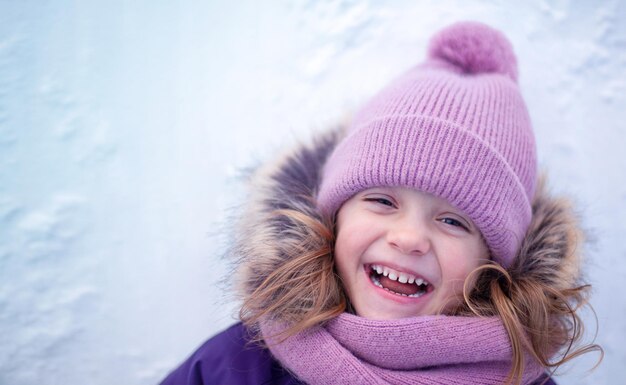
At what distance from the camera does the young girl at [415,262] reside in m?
0.99

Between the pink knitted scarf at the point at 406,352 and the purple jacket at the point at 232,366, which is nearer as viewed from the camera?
the pink knitted scarf at the point at 406,352

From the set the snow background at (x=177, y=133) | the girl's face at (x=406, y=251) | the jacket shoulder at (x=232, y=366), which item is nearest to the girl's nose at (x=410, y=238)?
the girl's face at (x=406, y=251)

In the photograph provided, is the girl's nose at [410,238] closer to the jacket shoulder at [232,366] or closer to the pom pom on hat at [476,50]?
the jacket shoulder at [232,366]

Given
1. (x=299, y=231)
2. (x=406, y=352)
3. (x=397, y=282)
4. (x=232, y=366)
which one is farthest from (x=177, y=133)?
(x=406, y=352)

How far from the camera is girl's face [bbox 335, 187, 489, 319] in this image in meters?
1.00

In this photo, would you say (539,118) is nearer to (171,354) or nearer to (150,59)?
(150,59)

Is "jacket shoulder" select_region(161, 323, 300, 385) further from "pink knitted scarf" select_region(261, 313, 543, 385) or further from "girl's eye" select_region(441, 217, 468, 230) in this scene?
"girl's eye" select_region(441, 217, 468, 230)

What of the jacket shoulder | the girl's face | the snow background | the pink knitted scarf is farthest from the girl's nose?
the snow background

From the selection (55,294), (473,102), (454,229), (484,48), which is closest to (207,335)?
(55,294)

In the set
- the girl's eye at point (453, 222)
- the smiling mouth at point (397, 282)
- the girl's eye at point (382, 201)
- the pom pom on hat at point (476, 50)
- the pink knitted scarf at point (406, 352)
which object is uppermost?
the pom pom on hat at point (476, 50)

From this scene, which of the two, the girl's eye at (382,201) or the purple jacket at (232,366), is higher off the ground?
the girl's eye at (382,201)

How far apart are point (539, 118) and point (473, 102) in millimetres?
619

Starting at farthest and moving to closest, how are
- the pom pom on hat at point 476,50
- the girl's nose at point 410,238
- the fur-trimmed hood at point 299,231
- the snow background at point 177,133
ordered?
the snow background at point 177,133 < the pom pom on hat at point 476,50 < the fur-trimmed hood at point 299,231 < the girl's nose at point 410,238

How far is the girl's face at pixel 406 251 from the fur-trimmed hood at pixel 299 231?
125 millimetres
